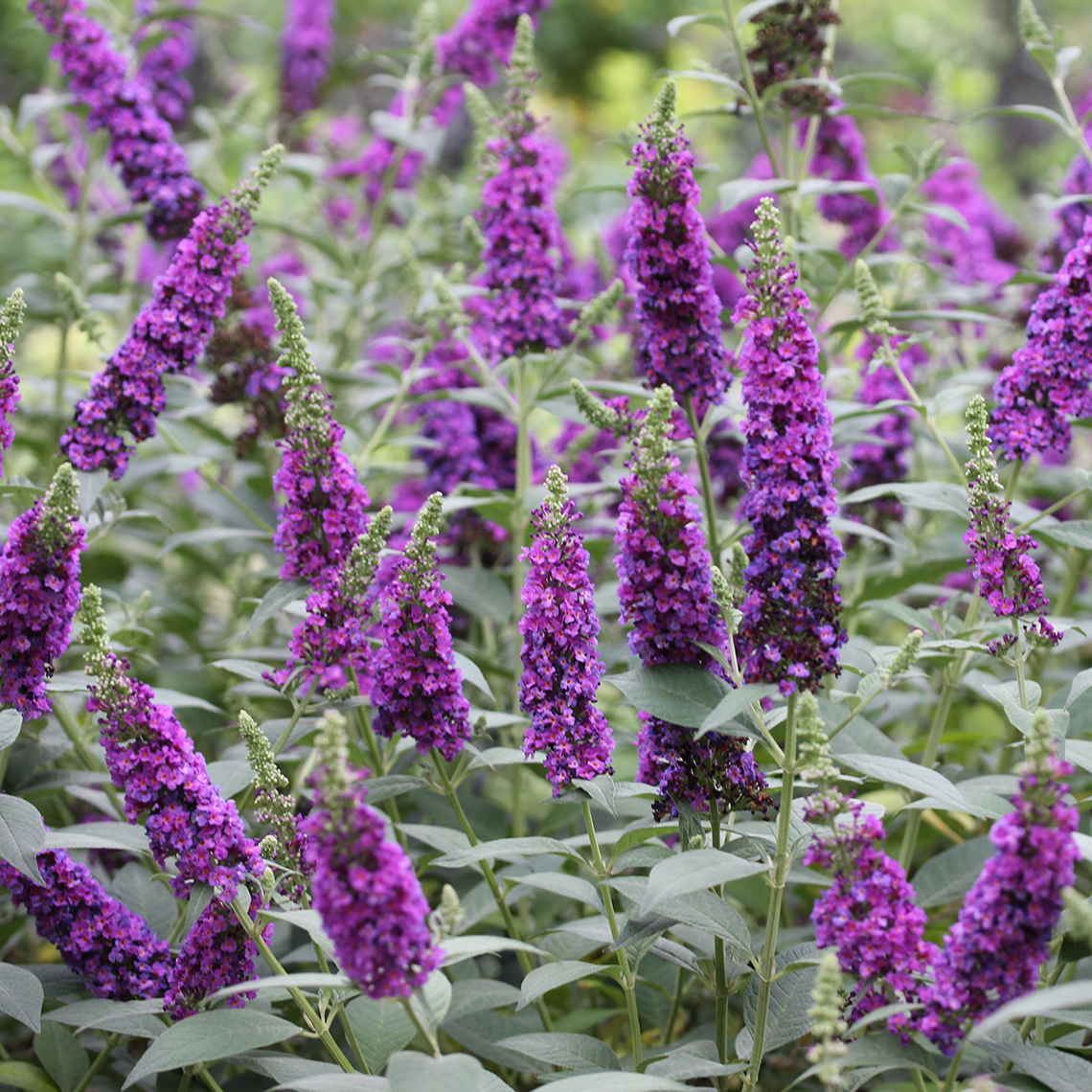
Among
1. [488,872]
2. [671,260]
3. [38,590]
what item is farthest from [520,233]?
[488,872]

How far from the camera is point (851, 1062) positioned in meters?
2.10

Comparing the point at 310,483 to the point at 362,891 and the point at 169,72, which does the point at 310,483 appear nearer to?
the point at 362,891

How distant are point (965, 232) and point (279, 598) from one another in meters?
5.03

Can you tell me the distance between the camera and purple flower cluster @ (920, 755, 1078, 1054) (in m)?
1.90

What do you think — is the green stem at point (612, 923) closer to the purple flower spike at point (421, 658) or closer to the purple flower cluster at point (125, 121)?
the purple flower spike at point (421, 658)

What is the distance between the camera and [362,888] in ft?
6.11

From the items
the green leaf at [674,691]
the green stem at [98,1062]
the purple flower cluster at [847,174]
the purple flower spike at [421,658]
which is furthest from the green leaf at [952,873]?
the purple flower cluster at [847,174]

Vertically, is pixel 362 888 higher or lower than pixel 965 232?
lower

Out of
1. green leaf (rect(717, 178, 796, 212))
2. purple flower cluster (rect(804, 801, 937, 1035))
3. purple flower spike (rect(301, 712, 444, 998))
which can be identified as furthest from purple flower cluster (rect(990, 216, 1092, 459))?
purple flower spike (rect(301, 712, 444, 998))

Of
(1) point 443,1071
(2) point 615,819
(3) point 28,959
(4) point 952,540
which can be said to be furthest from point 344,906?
(4) point 952,540

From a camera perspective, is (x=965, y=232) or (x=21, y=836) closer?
(x=21, y=836)

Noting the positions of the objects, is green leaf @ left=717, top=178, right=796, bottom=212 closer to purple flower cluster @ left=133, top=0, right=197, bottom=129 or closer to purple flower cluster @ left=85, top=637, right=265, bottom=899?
purple flower cluster @ left=85, top=637, right=265, bottom=899

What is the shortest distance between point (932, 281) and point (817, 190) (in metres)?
2.37

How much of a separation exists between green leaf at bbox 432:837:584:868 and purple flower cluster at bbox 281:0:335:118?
632 centimetres
